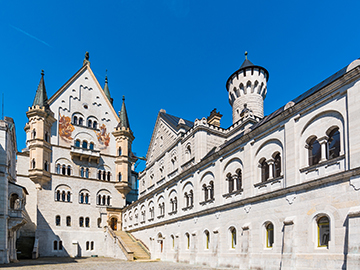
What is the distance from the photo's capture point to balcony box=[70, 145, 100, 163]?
52219 mm

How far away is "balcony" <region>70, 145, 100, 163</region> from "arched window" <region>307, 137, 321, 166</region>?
4190 cm

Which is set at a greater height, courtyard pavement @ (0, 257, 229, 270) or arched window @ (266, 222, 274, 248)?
arched window @ (266, 222, 274, 248)

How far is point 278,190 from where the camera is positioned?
19547mm

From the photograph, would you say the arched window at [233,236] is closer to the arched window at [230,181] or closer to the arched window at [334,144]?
the arched window at [230,181]

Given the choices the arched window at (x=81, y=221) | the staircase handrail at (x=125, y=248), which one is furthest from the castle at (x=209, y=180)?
the arched window at (x=81, y=221)

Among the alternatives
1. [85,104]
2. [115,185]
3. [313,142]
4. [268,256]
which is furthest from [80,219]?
[313,142]

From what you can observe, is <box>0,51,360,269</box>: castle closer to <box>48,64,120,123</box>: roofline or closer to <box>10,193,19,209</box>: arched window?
<box>48,64,120,123</box>: roofline

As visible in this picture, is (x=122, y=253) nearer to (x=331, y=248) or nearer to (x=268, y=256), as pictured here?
(x=268, y=256)

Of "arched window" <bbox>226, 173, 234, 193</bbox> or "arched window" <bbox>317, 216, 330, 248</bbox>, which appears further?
"arched window" <bbox>226, 173, 234, 193</bbox>

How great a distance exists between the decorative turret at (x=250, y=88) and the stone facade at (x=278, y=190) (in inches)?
286

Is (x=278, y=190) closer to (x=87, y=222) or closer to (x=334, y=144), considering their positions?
(x=334, y=144)

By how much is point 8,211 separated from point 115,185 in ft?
79.3

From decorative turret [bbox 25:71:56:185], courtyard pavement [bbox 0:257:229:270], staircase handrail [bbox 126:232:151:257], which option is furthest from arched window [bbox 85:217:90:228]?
courtyard pavement [bbox 0:257:229:270]

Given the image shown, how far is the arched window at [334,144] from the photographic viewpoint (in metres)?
16.4
